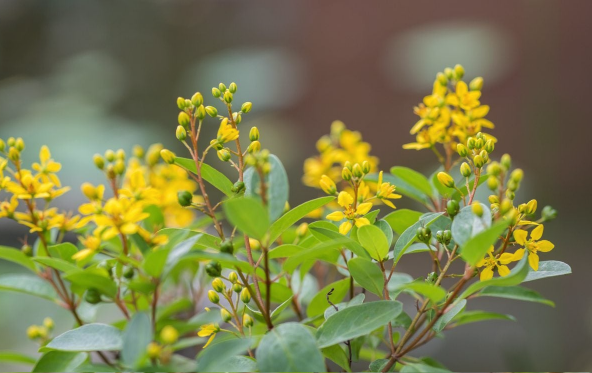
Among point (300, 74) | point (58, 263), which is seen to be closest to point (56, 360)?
point (58, 263)

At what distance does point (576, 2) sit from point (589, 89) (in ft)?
1.16

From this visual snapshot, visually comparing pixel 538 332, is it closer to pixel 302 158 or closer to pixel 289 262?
pixel 289 262

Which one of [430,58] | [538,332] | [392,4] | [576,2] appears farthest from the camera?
[392,4]

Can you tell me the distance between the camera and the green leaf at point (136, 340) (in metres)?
0.29

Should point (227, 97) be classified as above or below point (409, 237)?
above

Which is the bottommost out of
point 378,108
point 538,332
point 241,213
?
point 538,332

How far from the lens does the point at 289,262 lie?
38cm

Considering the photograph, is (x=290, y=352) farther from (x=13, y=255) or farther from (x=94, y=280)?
(x=13, y=255)

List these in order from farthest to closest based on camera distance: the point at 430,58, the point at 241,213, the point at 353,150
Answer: the point at 430,58
the point at 353,150
the point at 241,213

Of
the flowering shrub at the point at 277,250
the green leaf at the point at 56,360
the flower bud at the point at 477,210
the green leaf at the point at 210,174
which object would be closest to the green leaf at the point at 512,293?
the flowering shrub at the point at 277,250

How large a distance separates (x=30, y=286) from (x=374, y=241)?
344 mm

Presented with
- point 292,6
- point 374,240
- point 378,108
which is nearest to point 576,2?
point 378,108

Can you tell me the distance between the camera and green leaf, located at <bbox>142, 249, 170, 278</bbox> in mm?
327

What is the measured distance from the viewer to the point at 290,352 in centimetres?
32
